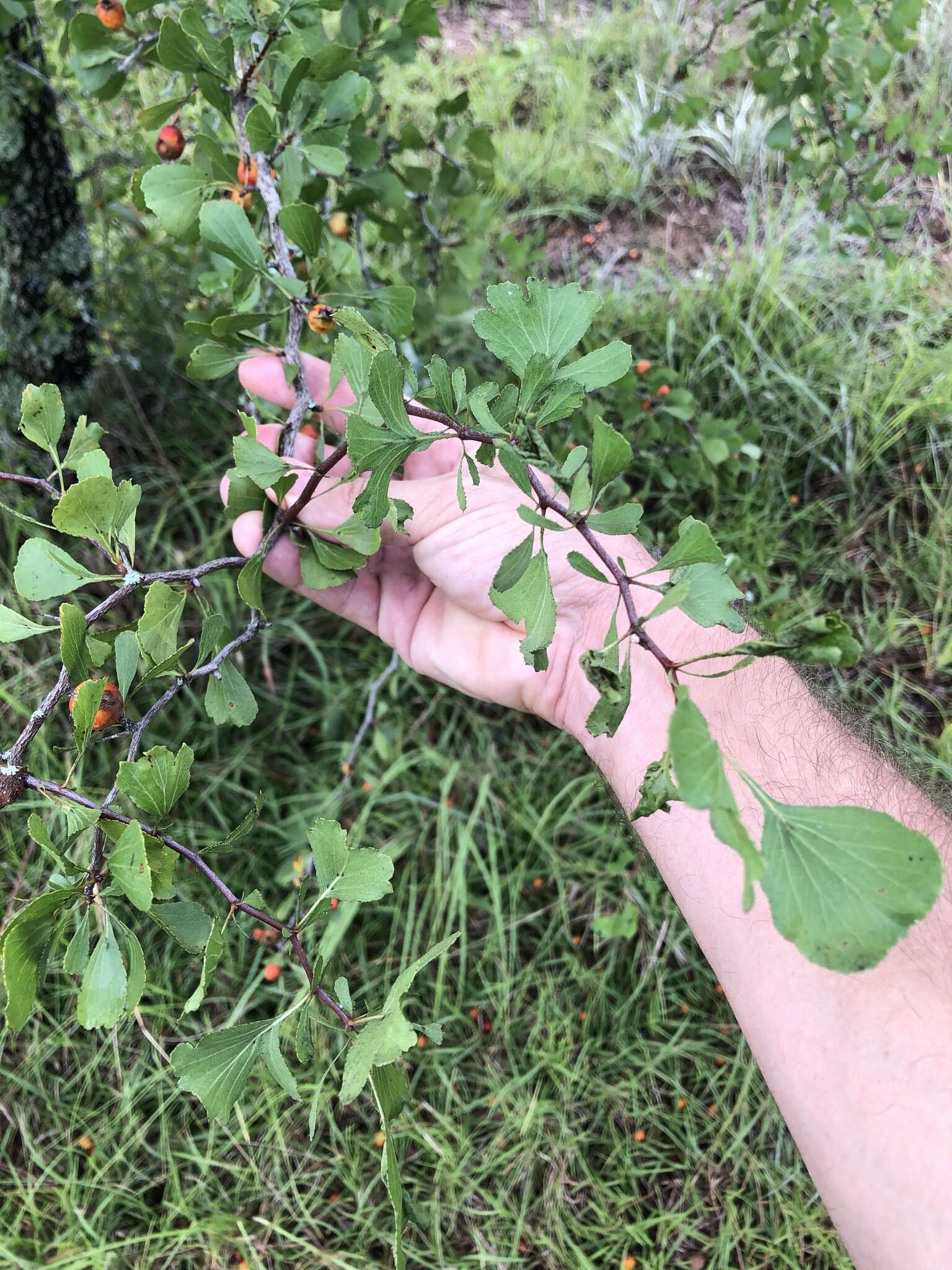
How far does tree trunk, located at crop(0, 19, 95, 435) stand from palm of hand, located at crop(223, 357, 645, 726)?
0.71 metres

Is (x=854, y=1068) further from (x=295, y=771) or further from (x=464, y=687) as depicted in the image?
(x=295, y=771)

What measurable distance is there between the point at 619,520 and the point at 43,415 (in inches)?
26.8

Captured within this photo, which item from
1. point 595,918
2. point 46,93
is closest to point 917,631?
point 595,918

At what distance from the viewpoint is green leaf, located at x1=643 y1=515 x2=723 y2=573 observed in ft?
A: 2.09

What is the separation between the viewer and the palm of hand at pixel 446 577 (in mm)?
1318

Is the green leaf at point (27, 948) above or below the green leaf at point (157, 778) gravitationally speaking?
below

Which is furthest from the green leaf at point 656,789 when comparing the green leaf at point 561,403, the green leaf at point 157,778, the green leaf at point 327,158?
the green leaf at point 327,158

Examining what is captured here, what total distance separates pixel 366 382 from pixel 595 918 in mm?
1363

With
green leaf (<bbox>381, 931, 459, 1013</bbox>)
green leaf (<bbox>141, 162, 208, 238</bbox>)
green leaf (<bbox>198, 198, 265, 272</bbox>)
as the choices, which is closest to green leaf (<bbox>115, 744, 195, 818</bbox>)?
green leaf (<bbox>381, 931, 459, 1013</bbox>)

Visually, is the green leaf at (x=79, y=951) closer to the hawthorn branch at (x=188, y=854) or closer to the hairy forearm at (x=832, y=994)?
the hawthorn branch at (x=188, y=854)

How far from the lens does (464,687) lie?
5.21ft

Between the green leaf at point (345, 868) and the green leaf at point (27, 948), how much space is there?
0.22 meters

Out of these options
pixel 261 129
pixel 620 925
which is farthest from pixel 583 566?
pixel 620 925

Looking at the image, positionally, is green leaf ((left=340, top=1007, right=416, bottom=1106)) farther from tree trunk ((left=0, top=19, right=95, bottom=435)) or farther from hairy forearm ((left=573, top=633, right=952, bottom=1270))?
tree trunk ((left=0, top=19, right=95, bottom=435))
